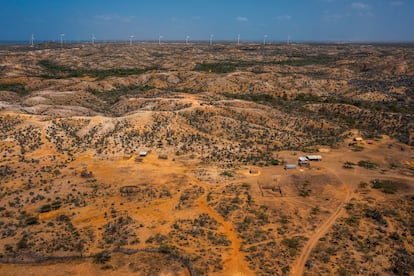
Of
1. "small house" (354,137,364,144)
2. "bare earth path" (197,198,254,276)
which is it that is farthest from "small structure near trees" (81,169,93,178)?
"small house" (354,137,364,144)

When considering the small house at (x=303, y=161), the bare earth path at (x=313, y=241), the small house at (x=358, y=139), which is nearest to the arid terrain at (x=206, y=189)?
the bare earth path at (x=313, y=241)

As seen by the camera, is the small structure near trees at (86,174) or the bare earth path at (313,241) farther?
the small structure near trees at (86,174)

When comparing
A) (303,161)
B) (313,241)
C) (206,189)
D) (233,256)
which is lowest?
(233,256)

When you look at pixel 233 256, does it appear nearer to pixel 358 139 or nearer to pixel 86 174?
pixel 86 174

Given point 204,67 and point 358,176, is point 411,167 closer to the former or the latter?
point 358,176

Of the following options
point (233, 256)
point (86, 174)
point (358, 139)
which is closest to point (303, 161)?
point (358, 139)

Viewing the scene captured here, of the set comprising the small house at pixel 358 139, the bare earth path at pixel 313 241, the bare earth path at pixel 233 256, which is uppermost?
the small house at pixel 358 139

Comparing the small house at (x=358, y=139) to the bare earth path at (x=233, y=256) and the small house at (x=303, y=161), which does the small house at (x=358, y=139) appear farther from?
the bare earth path at (x=233, y=256)
